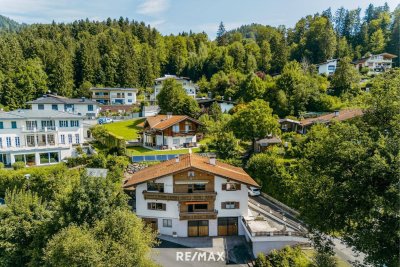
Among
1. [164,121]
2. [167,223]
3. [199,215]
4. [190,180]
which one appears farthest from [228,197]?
[164,121]

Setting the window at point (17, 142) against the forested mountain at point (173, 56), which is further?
the forested mountain at point (173, 56)

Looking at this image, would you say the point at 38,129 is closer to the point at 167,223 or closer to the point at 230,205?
the point at 167,223

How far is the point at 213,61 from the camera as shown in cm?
11138

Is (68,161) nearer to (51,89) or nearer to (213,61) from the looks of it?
(51,89)

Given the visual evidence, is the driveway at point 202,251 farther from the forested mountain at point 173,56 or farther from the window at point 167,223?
the forested mountain at point 173,56

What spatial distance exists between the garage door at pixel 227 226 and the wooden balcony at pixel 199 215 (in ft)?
3.86

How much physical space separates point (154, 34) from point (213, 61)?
36583mm

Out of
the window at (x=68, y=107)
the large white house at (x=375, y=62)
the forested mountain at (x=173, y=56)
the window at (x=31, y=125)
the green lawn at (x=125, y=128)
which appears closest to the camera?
the window at (x=31, y=125)

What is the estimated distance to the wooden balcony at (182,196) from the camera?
3050 cm

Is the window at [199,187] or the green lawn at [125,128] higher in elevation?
the green lawn at [125,128]

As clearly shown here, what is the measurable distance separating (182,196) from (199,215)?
2.53 meters

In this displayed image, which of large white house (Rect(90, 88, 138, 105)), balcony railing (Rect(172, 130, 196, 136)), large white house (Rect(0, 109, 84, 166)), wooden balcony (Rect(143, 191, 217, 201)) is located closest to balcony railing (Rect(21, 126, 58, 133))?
large white house (Rect(0, 109, 84, 166))

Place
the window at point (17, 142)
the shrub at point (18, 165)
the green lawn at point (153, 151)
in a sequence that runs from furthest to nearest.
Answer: the green lawn at point (153, 151) → the window at point (17, 142) → the shrub at point (18, 165)

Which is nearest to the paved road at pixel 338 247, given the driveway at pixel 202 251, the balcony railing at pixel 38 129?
the driveway at pixel 202 251
